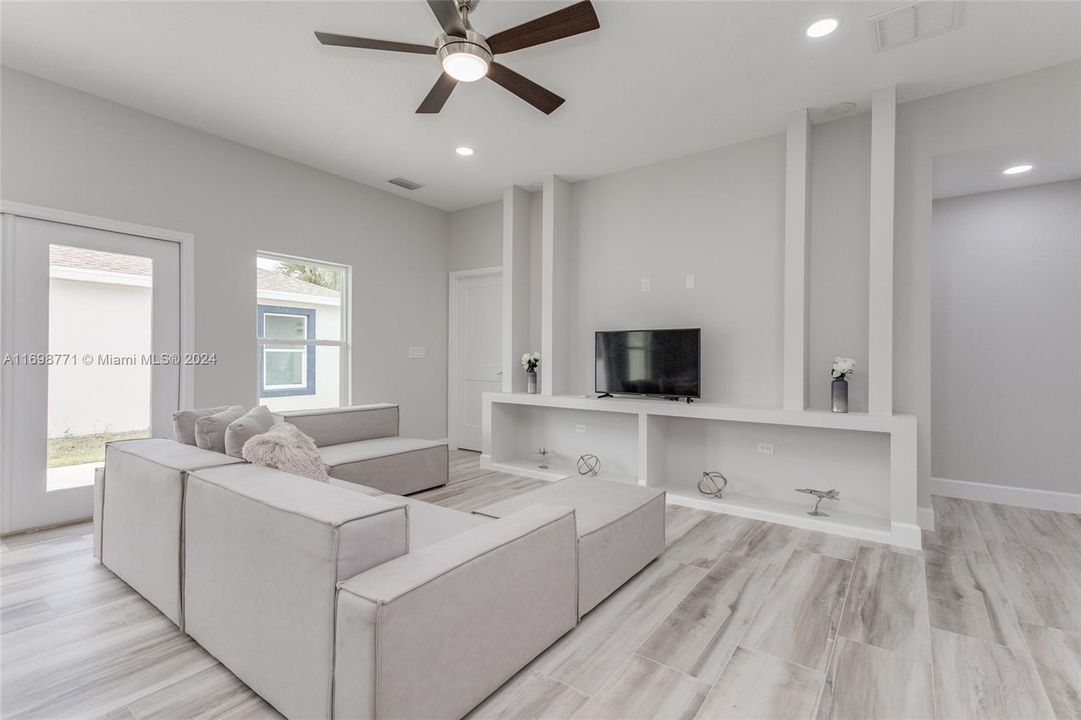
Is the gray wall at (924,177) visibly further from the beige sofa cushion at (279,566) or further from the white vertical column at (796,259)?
the beige sofa cushion at (279,566)

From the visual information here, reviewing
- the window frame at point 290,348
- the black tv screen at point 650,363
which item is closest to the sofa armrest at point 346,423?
the window frame at point 290,348

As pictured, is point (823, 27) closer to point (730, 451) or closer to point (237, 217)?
point (730, 451)

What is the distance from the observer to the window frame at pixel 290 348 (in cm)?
439

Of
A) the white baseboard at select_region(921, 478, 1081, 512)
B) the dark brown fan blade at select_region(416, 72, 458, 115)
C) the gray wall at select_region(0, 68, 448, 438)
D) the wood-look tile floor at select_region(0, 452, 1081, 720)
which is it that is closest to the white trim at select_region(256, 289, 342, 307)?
the gray wall at select_region(0, 68, 448, 438)

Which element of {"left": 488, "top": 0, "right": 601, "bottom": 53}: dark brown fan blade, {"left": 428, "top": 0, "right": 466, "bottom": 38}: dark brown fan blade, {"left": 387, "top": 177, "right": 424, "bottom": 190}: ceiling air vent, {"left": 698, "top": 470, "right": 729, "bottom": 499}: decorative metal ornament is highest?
{"left": 387, "top": 177, "right": 424, "bottom": 190}: ceiling air vent

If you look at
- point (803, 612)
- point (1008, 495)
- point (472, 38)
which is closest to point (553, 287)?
point (472, 38)

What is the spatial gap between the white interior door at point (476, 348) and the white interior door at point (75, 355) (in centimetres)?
287

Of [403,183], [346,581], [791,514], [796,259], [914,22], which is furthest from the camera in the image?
[403,183]

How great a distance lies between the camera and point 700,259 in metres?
4.24

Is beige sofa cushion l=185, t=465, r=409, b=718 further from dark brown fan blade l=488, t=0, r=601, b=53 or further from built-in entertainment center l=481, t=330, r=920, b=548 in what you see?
built-in entertainment center l=481, t=330, r=920, b=548

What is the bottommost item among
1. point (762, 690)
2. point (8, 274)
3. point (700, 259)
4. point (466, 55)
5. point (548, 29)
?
point (762, 690)

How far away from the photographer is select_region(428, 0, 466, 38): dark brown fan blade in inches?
78.6

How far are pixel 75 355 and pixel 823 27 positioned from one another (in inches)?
194

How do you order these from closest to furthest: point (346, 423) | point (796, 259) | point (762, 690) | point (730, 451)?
point (762, 690) → point (796, 259) → point (730, 451) → point (346, 423)
